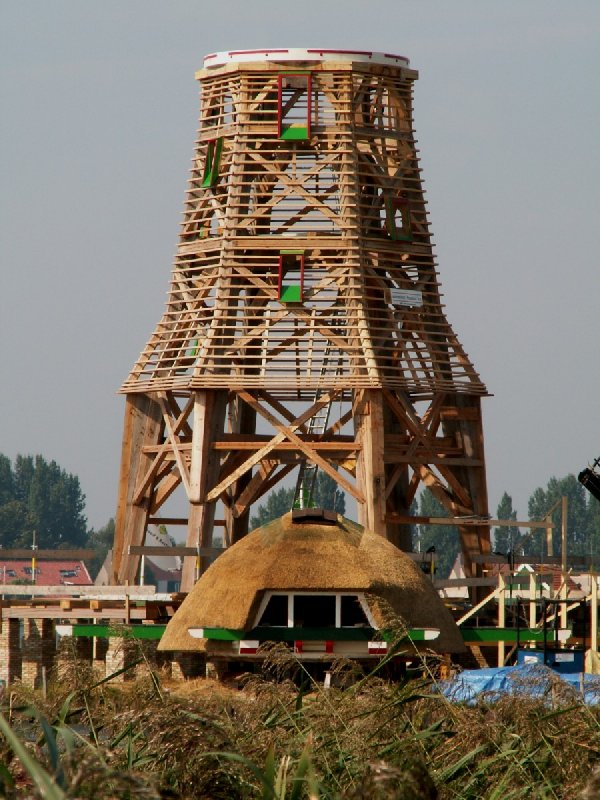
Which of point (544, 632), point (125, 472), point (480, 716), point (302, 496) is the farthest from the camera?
point (125, 472)

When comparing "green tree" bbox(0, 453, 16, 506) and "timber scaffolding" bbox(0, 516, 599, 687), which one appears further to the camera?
"green tree" bbox(0, 453, 16, 506)

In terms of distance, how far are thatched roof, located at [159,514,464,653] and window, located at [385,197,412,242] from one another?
12.0 metres

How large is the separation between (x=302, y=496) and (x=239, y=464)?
3339mm

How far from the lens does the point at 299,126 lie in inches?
1972

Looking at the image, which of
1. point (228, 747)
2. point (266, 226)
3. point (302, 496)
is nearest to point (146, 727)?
point (228, 747)

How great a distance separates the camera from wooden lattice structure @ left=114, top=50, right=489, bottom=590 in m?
48.1

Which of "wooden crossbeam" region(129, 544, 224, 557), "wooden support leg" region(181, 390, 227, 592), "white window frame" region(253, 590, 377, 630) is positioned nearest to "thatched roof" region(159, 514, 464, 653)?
"white window frame" region(253, 590, 377, 630)

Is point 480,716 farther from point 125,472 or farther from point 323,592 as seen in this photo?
point 125,472

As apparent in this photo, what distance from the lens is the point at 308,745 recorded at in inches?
497

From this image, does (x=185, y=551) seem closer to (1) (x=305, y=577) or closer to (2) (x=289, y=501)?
(1) (x=305, y=577)

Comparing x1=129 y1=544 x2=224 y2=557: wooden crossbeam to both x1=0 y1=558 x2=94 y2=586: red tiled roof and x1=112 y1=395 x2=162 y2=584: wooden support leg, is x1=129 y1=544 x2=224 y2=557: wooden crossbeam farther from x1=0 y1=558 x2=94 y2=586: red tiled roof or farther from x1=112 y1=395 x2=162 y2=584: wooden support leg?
x1=0 y1=558 x2=94 y2=586: red tiled roof

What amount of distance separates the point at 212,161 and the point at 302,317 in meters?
4.89

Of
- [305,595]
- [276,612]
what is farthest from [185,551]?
[305,595]

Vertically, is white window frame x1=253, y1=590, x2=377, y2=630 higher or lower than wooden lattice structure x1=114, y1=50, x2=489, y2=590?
lower
